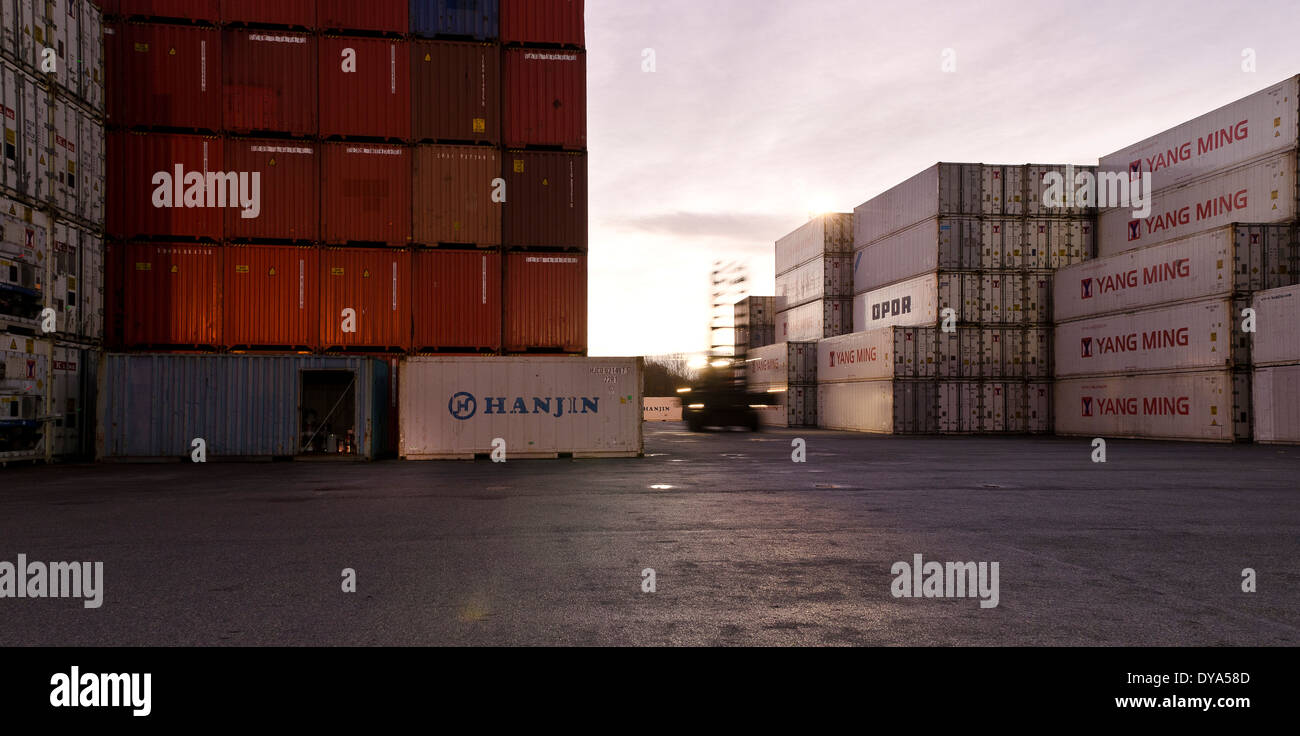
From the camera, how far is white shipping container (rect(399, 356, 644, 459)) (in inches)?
733

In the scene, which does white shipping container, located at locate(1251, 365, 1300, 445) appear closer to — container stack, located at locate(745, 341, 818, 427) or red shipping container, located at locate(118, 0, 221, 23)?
container stack, located at locate(745, 341, 818, 427)

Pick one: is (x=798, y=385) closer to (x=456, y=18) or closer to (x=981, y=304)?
(x=981, y=304)

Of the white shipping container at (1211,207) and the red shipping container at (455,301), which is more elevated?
the white shipping container at (1211,207)

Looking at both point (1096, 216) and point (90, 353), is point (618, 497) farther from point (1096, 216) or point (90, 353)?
point (1096, 216)

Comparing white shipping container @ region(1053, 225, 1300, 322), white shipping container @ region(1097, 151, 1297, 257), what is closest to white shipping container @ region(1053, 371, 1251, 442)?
white shipping container @ region(1053, 225, 1300, 322)

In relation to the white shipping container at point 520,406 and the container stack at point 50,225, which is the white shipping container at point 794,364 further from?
the container stack at point 50,225

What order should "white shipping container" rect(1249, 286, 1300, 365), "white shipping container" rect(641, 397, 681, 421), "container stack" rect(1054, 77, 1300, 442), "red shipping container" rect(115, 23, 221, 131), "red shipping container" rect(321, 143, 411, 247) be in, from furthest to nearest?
"white shipping container" rect(641, 397, 681, 421) → "container stack" rect(1054, 77, 1300, 442) → "white shipping container" rect(1249, 286, 1300, 365) → "red shipping container" rect(321, 143, 411, 247) → "red shipping container" rect(115, 23, 221, 131)

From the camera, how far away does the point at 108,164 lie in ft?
63.3

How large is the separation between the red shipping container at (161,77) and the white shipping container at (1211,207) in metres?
33.8

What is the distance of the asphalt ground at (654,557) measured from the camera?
452 cm

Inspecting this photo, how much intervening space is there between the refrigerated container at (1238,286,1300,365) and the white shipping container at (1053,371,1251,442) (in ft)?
4.07

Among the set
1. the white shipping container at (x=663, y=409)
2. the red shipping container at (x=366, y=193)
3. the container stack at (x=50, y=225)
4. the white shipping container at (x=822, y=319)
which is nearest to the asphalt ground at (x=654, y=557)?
the container stack at (x=50, y=225)

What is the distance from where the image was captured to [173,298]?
1912 cm
